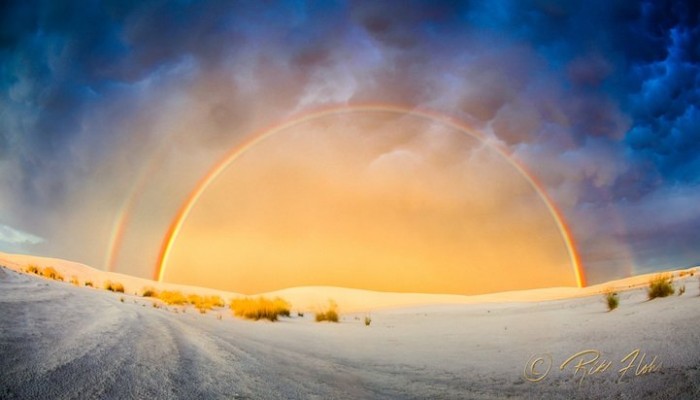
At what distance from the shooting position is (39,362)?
3.06 m

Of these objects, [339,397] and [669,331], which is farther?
[669,331]

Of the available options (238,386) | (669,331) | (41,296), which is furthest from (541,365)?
(41,296)

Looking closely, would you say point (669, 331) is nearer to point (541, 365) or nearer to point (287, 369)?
point (541, 365)

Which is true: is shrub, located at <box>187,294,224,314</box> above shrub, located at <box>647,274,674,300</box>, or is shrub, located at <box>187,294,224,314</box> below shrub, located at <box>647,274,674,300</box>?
below

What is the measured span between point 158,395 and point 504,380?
3.83 metres
